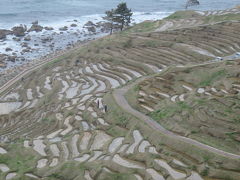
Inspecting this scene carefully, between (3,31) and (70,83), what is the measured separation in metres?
48.3

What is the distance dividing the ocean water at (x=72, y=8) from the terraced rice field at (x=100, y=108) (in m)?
50.8

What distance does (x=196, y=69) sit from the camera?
51406mm

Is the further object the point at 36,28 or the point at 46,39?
the point at 36,28

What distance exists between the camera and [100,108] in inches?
1825

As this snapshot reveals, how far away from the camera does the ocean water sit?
119812mm

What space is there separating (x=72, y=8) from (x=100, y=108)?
101 m

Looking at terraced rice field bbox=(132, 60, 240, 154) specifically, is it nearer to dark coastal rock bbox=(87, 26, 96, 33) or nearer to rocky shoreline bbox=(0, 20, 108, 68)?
rocky shoreline bbox=(0, 20, 108, 68)

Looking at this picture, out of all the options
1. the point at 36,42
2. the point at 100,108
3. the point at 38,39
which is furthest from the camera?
the point at 38,39

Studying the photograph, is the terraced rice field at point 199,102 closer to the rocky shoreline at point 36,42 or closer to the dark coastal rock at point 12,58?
the rocky shoreline at point 36,42

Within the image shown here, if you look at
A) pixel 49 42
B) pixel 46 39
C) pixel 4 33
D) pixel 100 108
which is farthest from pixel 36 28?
A: pixel 100 108

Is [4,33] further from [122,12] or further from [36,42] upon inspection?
[122,12]

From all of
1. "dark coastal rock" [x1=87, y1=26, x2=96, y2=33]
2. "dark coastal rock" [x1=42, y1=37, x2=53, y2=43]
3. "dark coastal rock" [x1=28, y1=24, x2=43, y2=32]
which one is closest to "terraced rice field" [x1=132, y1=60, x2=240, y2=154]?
"dark coastal rock" [x1=42, y1=37, x2=53, y2=43]

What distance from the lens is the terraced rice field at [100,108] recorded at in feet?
104

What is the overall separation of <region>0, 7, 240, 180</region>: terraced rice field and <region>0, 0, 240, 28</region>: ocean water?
167 feet
